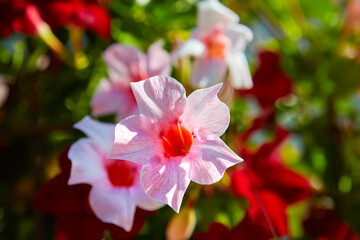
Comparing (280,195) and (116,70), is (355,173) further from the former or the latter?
(116,70)

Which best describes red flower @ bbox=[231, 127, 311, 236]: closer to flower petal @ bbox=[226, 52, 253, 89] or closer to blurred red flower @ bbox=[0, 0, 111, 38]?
flower petal @ bbox=[226, 52, 253, 89]

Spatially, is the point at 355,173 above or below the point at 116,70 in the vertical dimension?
below

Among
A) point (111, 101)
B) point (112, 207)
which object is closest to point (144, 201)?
point (112, 207)

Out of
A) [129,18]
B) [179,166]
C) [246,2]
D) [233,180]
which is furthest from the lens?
[246,2]

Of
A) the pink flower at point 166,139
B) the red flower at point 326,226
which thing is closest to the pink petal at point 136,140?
the pink flower at point 166,139

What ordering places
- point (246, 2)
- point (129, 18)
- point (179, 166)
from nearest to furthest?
point (179, 166)
point (129, 18)
point (246, 2)

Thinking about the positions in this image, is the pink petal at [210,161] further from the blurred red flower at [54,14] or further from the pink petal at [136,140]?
the blurred red flower at [54,14]

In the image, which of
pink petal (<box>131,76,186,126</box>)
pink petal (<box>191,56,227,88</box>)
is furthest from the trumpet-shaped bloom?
pink petal (<box>131,76,186,126</box>)

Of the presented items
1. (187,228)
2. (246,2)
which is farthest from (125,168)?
(246,2)
